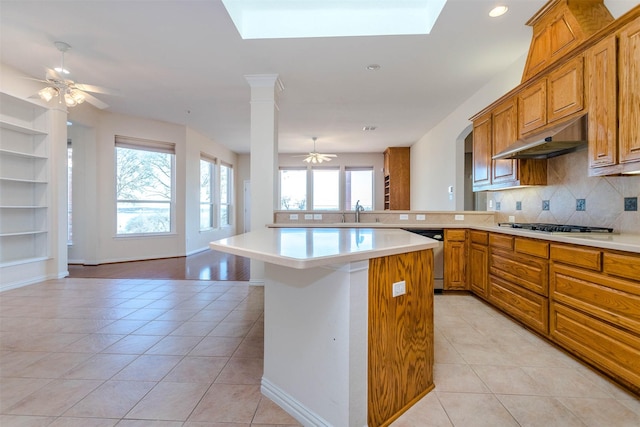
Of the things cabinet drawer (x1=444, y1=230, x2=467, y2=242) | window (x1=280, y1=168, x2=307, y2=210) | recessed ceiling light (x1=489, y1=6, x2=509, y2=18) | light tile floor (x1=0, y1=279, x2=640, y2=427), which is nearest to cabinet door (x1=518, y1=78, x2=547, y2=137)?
recessed ceiling light (x1=489, y1=6, x2=509, y2=18)

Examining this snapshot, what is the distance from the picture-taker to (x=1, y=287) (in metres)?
3.54

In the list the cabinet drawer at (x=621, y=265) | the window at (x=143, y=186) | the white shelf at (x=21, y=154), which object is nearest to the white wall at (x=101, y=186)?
the window at (x=143, y=186)

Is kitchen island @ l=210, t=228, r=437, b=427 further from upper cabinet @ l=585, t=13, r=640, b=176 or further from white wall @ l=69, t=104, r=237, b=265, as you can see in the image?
white wall @ l=69, t=104, r=237, b=265

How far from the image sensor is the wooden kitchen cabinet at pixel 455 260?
3471mm

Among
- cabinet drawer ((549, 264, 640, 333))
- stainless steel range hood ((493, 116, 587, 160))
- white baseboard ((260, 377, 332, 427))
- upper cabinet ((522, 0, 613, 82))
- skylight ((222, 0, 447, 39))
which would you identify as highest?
skylight ((222, 0, 447, 39))

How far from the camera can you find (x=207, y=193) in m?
7.43

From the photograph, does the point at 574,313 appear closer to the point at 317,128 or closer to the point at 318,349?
the point at 318,349

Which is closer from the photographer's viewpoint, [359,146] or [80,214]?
[80,214]

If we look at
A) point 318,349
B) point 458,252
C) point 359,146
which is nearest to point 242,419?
point 318,349

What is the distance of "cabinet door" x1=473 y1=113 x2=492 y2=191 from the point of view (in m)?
3.37

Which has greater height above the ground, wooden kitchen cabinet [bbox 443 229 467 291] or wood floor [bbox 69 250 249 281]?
wooden kitchen cabinet [bbox 443 229 467 291]

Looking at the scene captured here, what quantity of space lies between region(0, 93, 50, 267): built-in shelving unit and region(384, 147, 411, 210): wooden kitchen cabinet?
6.95 meters

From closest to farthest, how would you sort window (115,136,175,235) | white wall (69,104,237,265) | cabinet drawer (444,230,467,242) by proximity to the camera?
cabinet drawer (444,230,467,242) < white wall (69,104,237,265) < window (115,136,175,235)

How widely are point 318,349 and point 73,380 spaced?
162 cm
